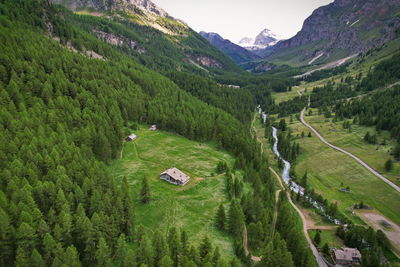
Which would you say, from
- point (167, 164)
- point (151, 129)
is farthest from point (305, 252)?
point (151, 129)

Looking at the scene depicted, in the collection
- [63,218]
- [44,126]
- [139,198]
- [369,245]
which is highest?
[44,126]

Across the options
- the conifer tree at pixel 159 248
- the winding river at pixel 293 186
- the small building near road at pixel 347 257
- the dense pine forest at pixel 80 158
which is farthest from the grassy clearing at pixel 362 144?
the conifer tree at pixel 159 248

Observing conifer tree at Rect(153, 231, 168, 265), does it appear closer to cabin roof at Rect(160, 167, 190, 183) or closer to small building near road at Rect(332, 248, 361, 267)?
cabin roof at Rect(160, 167, 190, 183)

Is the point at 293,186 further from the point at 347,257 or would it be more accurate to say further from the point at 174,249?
the point at 174,249

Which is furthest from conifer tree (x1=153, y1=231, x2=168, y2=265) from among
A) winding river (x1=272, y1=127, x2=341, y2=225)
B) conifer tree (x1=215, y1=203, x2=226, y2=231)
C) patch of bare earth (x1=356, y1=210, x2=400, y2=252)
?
patch of bare earth (x1=356, y1=210, x2=400, y2=252)

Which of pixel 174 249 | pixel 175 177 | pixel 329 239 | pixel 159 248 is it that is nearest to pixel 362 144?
pixel 329 239

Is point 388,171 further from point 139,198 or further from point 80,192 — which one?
point 80,192
